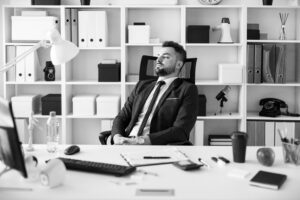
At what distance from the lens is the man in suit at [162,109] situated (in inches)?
117

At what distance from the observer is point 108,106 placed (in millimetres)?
4457

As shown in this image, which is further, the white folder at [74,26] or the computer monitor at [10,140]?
the white folder at [74,26]

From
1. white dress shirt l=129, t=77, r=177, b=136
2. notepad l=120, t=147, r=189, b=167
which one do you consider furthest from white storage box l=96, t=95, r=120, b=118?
notepad l=120, t=147, r=189, b=167

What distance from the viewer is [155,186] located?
1820 millimetres

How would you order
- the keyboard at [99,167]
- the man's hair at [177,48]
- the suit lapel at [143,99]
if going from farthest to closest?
the man's hair at [177,48], the suit lapel at [143,99], the keyboard at [99,167]

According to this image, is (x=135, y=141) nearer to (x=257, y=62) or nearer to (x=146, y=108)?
(x=146, y=108)

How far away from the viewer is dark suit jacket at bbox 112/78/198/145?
117 inches

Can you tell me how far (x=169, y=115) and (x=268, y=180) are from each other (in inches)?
54.8

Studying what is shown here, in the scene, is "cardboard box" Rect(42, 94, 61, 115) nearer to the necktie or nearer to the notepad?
the necktie

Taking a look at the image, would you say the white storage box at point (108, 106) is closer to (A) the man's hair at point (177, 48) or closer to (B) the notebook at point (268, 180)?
(A) the man's hair at point (177, 48)

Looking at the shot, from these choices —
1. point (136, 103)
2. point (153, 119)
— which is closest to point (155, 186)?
point (153, 119)

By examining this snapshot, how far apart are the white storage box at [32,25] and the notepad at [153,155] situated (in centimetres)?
252

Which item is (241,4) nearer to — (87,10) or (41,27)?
(87,10)

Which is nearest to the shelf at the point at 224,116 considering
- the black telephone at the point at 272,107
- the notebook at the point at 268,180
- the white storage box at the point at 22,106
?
the black telephone at the point at 272,107
